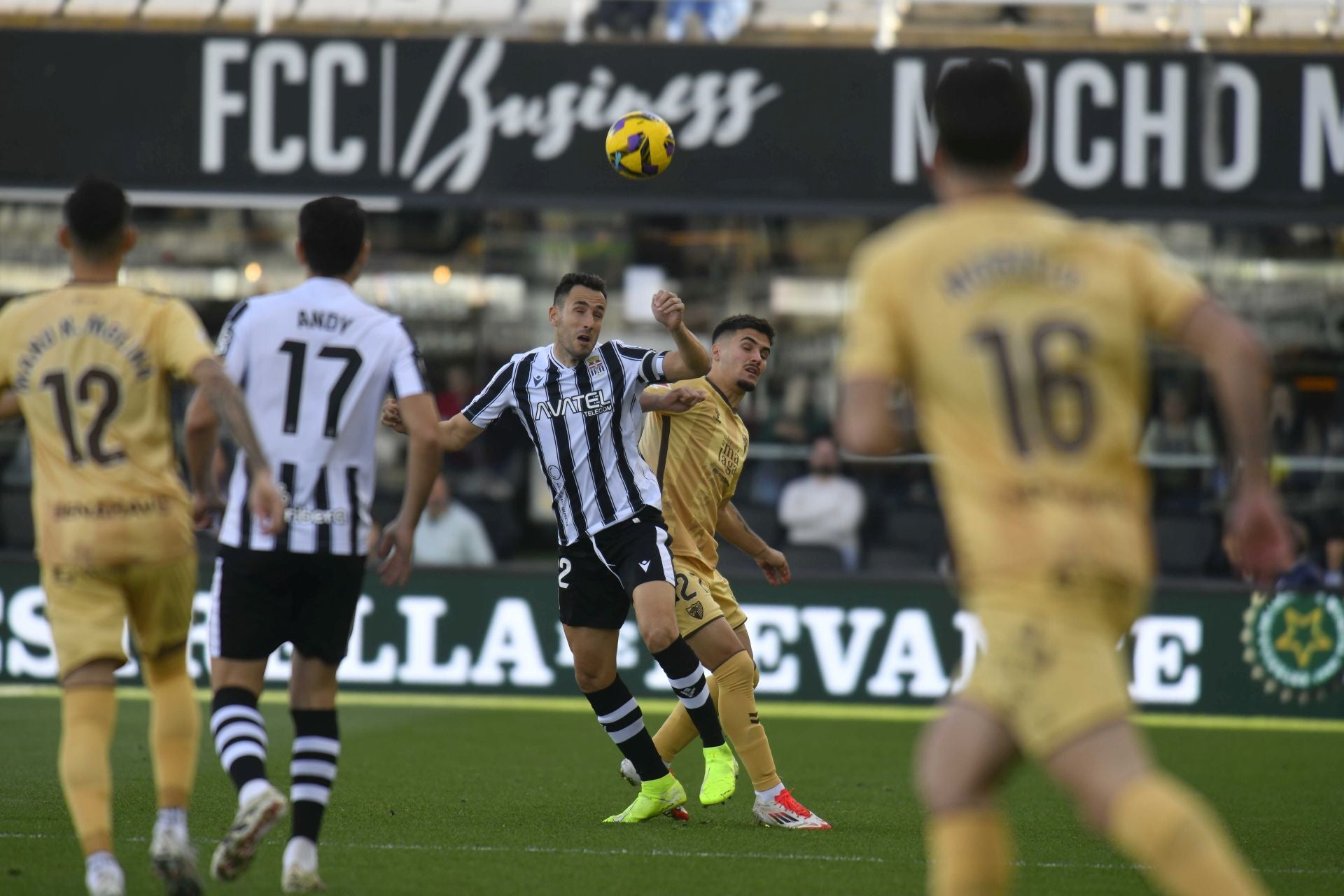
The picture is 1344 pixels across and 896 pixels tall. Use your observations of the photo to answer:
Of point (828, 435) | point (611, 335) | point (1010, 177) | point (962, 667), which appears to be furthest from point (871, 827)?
→ point (611, 335)

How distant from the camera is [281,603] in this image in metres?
5.21

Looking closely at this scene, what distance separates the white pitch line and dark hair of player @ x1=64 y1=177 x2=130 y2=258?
2.34 metres

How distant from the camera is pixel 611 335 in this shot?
15.0 meters

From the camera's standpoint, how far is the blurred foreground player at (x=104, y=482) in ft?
15.8

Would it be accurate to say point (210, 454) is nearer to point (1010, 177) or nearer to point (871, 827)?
point (1010, 177)

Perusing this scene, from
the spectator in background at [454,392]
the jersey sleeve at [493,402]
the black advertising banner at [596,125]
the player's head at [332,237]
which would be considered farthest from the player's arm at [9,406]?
the spectator in background at [454,392]

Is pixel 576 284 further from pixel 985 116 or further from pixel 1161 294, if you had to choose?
pixel 1161 294

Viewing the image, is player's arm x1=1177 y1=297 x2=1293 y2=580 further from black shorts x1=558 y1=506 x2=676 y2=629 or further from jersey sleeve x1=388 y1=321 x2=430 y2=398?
black shorts x1=558 y1=506 x2=676 y2=629

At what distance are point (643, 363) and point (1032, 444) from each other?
4.09 m

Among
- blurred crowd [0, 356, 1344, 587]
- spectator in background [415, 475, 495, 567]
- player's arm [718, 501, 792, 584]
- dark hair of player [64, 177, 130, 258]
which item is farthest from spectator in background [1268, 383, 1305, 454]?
dark hair of player [64, 177, 130, 258]

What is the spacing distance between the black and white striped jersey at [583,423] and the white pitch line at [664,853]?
1.42m

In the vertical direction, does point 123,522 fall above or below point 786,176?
below

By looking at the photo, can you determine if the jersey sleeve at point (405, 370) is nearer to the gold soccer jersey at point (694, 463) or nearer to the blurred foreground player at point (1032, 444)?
the blurred foreground player at point (1032, 444)

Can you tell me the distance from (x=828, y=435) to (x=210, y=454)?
9554 mm
